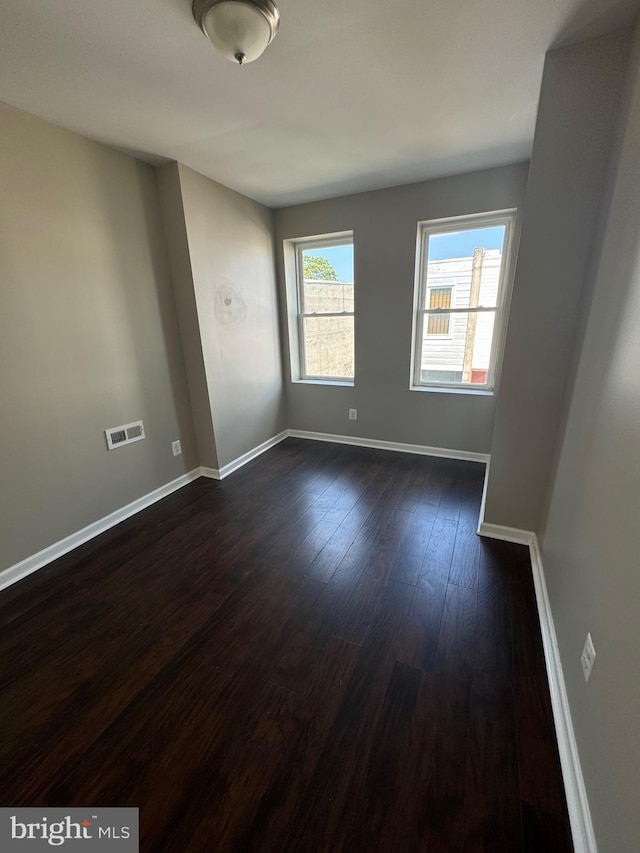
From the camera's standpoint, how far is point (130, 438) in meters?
2.55

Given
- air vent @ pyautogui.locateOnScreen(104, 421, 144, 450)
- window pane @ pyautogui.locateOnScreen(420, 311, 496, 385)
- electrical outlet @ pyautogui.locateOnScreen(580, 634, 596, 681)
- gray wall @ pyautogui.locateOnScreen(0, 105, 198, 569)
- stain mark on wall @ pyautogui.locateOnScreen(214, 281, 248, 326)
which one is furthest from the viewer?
window pane @ pyautogui.locateOnScreen(420, 311, 496, 385)

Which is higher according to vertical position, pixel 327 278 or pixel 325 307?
pixel 327 278

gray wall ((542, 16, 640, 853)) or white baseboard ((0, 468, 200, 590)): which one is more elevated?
gray wall ((542, 16, 640, 853))

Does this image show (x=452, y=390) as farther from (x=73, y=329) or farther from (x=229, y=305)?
(x=73, y=329)

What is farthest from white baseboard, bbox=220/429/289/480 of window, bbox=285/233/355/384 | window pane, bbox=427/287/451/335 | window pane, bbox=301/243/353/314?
window pane, bbox=427/287/451/335

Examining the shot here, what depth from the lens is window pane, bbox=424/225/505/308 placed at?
295 cm

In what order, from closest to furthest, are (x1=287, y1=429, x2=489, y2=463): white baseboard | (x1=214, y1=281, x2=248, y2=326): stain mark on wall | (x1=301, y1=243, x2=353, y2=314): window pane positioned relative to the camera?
(x1=214, y1=281, x2=248, y2=326): stain mark on wall
(x1=287, y1=429, x2=489, y2=463): white baseboard
(x1=301, y1=243, x2=353, y2=314): window pane

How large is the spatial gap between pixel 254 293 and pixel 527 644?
337 centimetres

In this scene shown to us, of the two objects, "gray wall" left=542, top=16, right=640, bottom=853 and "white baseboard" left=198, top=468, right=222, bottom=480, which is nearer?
"gray wall" left=542, top=16, right=640, bottom=853

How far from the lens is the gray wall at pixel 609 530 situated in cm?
79

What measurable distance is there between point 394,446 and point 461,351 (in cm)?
118

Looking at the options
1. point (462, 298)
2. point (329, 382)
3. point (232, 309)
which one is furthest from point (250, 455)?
point (462, 298)

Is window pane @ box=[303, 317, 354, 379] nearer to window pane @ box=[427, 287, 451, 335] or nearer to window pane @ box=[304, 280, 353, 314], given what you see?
window pane @ box=[304, 280, 353, 314]

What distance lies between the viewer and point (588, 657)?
104 cm
